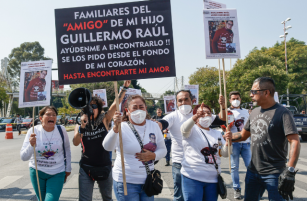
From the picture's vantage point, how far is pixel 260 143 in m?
3.25

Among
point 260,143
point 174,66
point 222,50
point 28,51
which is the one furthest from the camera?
point 28,51

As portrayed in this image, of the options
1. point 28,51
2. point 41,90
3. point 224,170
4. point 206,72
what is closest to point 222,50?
point 41,90

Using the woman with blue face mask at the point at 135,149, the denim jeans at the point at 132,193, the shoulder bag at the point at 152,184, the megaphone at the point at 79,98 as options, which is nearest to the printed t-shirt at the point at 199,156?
the woman with blue face mask at the point at 135,149

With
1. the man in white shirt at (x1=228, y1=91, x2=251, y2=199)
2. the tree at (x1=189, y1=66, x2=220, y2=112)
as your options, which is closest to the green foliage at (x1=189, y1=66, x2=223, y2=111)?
the tree at (x1=189, y1=66, x2=220, y2=112)

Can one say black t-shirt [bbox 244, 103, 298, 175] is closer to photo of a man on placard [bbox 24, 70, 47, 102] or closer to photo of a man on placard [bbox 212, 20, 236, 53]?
photo of a man on placard [bbox 212, 20, 236, 53]

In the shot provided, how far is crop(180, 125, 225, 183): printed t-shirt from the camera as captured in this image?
3199 mm

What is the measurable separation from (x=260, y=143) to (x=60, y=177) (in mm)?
2635

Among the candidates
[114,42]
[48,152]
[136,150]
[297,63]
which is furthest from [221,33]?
[297,63]

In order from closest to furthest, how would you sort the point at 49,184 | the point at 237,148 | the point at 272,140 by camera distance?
the point at 272,140 < the point at 49,184 < the point at 237,148

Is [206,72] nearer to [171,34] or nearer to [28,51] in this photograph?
[28,51]

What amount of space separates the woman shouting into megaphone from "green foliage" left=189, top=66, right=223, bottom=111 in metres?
37.3

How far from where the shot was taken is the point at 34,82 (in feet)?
14.8

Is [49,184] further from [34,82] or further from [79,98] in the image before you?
[34,82]

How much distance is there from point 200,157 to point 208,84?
4272 cm
